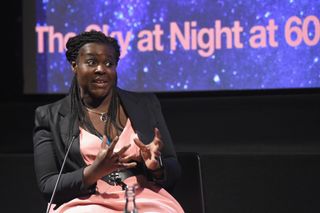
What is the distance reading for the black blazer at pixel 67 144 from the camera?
218 cm

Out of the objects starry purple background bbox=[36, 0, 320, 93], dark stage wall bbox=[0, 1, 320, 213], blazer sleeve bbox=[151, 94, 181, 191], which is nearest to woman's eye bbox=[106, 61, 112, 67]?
blazer sleeve bbox=[151, 94, 181, 191]

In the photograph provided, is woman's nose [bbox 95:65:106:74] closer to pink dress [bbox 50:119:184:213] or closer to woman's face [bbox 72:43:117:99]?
woman's face [bbox 72:43:117:99]

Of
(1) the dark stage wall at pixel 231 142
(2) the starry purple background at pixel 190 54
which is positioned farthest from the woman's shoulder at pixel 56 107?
(2) the starry purple background at pixel 190 54

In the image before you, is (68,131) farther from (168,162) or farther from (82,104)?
(168,162)

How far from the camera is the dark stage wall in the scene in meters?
3.12

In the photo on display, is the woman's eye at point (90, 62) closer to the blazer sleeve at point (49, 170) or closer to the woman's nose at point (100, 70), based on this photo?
the woman's nose at point (100, 70)

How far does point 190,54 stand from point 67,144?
4.42 ft

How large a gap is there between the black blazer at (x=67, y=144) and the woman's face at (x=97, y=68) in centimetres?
14

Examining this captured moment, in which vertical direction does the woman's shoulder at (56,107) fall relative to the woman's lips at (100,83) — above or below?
below

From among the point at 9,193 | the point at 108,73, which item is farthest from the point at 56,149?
the point at 9,193

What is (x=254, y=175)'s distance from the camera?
10.3ft

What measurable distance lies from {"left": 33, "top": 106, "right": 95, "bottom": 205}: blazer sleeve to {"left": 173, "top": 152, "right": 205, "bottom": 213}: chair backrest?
514 mm

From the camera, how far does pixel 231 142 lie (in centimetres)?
334

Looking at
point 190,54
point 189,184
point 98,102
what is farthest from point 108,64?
point 190,54
